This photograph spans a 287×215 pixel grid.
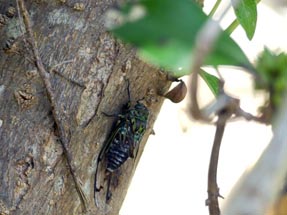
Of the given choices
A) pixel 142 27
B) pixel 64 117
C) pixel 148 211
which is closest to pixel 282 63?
pixel 142 27

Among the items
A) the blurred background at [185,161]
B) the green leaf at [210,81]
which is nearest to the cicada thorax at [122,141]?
the green leaf at [210,81]

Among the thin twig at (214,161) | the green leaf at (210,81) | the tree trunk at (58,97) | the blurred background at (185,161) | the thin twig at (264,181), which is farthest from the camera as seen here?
the blurred background at (185,161)

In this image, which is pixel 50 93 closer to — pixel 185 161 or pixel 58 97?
pixel 58 97

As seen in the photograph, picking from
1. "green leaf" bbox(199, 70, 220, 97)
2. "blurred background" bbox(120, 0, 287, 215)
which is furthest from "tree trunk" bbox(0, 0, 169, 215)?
"blurred background" bbox(120, 0, 287, 215)

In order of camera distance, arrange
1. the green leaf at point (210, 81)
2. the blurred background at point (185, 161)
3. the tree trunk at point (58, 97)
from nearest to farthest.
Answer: the tree trunk at point (58, 97)
the green leaf at point (210, 81)
the blurred background at point (185, 161)

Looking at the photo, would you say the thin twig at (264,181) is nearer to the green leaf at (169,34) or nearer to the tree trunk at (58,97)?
the green leaf at (169,34)

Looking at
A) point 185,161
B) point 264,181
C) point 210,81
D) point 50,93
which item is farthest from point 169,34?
point 185,161

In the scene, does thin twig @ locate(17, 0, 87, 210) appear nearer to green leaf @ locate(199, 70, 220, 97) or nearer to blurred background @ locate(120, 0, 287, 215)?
green leaf @ locate(199, 70, 220, 97)

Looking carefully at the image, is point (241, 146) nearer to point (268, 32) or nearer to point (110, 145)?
point (268, 32)
